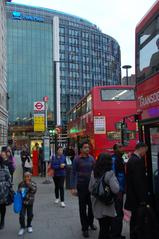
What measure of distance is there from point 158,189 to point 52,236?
229 centimetres

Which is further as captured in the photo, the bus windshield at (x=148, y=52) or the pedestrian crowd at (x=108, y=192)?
the bus windshield at (x=148, y=52)

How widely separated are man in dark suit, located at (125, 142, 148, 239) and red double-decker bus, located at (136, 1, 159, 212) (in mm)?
582

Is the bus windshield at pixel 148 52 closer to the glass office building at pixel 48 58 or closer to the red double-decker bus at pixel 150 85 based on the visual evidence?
the red double-decker bus at pixel 150 85

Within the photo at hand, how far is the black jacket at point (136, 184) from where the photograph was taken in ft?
19.1

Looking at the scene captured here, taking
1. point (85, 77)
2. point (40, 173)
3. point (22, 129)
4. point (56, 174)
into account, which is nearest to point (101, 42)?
point (85, 77)

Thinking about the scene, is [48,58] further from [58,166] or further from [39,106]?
[58,166]

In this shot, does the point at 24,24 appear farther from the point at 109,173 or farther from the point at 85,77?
the point at 109,173

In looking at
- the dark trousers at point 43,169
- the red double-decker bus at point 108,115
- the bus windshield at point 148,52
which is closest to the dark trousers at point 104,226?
the bus windshield at point 148,52

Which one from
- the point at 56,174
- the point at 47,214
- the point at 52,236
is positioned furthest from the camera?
the point at 56,174

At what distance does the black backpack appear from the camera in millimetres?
5605

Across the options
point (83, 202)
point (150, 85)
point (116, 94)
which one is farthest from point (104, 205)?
point (116, 94)

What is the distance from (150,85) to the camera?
663cm

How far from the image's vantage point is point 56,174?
10.9 meters

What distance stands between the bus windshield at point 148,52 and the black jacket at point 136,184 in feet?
4.96
